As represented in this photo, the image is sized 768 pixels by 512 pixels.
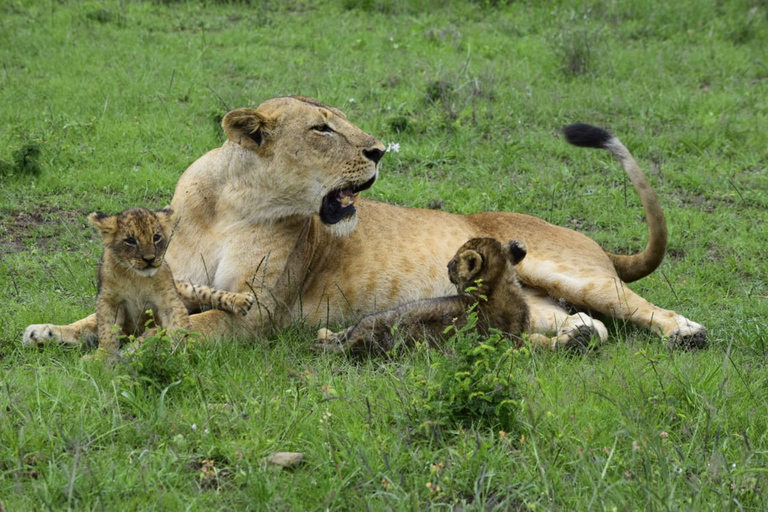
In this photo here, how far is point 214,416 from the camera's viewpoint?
152 inches

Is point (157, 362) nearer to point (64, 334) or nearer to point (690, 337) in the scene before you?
point (64, 334)

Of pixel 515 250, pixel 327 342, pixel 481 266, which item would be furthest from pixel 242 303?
pixel 515 250

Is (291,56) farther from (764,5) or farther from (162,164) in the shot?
(764,5)

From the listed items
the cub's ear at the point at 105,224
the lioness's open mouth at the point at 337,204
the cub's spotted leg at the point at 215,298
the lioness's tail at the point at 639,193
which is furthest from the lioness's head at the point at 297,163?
the lioness's tail at the point at 639,193

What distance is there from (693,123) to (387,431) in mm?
5998

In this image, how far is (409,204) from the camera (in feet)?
24.3

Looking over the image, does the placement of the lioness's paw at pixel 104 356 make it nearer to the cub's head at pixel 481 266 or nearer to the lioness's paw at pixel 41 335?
the lioness's paw at pixel 41 335

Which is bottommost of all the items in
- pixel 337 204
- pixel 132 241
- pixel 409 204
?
pixel 409 204

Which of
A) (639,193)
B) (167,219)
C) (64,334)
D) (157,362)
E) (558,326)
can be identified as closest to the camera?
(157,362)

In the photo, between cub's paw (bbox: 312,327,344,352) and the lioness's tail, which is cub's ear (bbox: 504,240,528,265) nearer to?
the lioness's tail

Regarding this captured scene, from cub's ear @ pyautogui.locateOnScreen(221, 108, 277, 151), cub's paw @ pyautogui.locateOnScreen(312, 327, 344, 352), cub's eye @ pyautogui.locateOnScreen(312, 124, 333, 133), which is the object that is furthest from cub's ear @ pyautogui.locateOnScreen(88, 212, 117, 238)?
cub's eye @ pyautogui.locateOnScreen(312, 124, 333, 133)

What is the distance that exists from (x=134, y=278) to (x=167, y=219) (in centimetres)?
37

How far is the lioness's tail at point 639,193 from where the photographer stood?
5578 millimetres

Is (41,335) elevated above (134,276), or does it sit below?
below
